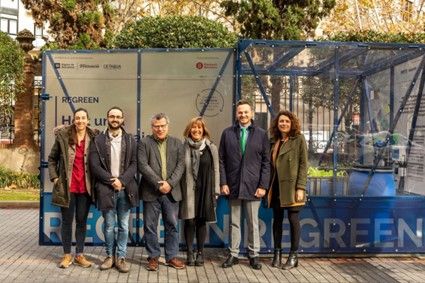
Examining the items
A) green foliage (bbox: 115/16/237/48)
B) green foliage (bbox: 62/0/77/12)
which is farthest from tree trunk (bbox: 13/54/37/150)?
green foliage (bbox: 115/16/237/48)

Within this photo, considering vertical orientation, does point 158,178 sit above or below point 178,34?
below

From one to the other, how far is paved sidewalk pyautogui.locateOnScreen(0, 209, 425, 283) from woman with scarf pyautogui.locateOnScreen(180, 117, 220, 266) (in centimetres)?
69

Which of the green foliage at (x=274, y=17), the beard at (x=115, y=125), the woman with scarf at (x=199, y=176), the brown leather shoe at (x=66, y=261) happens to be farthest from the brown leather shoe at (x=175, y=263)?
the green foliage at (x=274, y=17)

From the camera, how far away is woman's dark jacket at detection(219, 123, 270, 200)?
7629 millimetres

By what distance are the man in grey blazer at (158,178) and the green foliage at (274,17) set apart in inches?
469

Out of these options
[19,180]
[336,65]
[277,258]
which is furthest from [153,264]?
[19,180]

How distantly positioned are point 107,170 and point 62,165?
1.84ft

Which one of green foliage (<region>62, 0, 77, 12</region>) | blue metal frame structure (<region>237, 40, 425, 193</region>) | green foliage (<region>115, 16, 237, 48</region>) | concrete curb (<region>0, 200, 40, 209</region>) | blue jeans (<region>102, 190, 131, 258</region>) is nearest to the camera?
blue jeans (<region>102, 190, 131, 258</region>)

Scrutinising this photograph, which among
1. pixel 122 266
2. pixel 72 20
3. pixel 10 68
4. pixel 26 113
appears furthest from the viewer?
pixel 72 20

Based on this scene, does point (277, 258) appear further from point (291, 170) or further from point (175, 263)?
point (175, 263)

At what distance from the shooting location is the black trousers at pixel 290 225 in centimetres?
777

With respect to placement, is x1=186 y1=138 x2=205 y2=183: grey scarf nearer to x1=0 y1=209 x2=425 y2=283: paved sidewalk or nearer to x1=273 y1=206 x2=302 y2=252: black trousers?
x1=273 y1=206 x2=302 y2=252: black trousers

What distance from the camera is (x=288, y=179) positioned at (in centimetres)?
770

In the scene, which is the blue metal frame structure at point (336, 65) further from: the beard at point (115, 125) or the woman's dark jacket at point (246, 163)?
the beard at point (115, 125)
